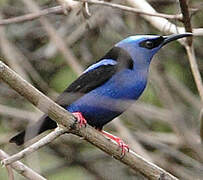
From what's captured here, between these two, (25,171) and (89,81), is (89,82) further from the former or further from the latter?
(25,171)

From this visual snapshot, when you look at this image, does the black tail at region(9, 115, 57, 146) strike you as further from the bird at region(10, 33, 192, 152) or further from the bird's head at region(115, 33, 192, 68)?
the bird's head at region(115, 33, 192, 68)

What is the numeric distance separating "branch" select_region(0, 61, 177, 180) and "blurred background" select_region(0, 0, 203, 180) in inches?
70.8

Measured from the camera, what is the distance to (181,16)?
159 inches

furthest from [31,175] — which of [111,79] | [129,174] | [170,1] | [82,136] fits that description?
[170,1]

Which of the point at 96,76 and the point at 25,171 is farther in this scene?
the point at 96,76

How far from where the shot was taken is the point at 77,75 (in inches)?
237

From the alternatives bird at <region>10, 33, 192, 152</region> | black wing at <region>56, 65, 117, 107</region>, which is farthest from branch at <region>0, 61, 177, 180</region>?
black wing at <region>56, 65, 117, 107</region>

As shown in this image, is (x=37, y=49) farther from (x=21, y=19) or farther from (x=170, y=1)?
(x=21, y=19)

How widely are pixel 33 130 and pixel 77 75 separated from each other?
1.75 m

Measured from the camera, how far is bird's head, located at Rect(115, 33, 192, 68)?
4688 mm

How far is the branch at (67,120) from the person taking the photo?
132 inches

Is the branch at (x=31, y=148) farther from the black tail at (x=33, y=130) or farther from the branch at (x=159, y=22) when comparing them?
the branch at (x=159, y=22)

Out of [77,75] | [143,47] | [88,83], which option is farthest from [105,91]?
[77,75]

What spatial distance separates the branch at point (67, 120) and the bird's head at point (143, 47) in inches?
35.0
